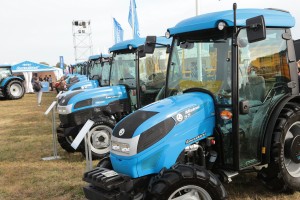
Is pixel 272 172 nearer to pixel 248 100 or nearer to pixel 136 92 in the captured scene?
pixel 248 100

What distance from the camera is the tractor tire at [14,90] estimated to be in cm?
2078

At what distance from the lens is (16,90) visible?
69.9 feet

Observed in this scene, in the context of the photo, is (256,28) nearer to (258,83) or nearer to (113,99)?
(258,83)

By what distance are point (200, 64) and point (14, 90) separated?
64.4 ft

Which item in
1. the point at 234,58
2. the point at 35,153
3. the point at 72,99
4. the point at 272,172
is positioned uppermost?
the point at 234,58

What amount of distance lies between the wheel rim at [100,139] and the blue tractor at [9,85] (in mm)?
16133

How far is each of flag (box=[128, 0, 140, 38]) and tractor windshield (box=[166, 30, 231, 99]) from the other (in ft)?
32.2

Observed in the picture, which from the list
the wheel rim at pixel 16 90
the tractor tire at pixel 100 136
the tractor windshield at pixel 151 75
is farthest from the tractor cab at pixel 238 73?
the wheel rim at pixel 16 90

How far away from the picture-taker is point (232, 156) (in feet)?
11.7

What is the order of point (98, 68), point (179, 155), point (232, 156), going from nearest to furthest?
1. point (179, 155)
2. point (232, 156)
3. point (98, 68)

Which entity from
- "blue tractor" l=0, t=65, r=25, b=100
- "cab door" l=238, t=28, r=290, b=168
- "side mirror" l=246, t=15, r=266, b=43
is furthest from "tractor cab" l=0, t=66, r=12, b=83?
"side mirror" l=246, t=15, r=266, b=43

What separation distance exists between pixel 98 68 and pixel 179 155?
9.25 m

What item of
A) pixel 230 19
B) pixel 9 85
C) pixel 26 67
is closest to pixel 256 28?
pixel 230 19

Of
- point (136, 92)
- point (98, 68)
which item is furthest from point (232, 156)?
point (98, 68)
